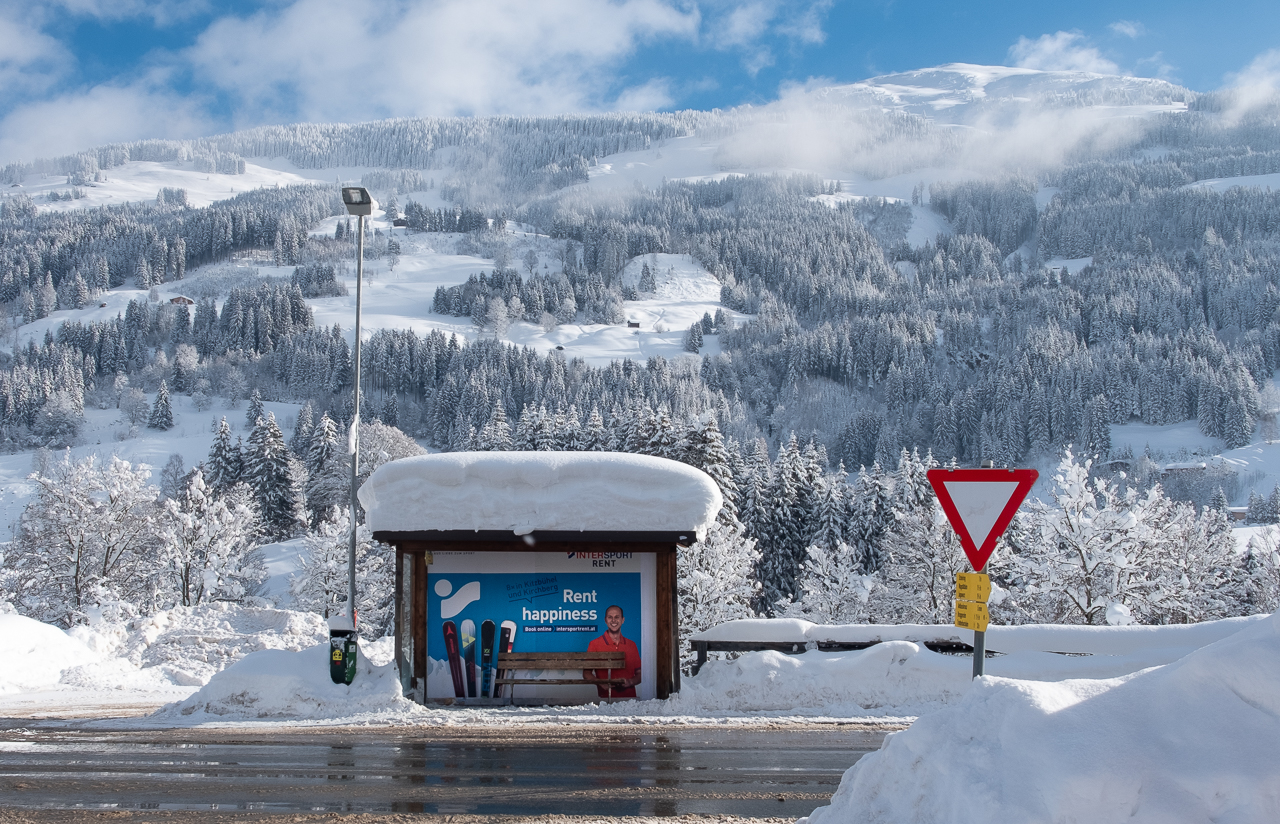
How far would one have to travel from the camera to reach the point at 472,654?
1098 centimetres

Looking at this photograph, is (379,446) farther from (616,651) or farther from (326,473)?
(616,651)

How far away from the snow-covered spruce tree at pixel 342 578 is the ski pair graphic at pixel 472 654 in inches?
1298

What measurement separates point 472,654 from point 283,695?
2431 millimetres

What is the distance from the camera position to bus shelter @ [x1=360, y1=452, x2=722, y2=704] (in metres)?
10.7

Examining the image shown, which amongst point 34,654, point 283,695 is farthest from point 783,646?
point 34,654

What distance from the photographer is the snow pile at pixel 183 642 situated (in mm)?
15500

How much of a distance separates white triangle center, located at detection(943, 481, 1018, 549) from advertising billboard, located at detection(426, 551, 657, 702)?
616cm

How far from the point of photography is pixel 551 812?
6.14 m

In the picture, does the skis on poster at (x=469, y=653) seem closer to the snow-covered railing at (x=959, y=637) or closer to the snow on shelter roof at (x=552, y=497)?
the snow on shelter roof at (x=552, y=497)

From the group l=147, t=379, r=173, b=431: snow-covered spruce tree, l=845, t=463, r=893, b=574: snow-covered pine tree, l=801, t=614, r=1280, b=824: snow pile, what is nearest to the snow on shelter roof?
l=801, t=614, r=1280, b=824: snow pile

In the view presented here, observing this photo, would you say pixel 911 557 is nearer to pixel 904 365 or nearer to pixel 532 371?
pixel 532 371

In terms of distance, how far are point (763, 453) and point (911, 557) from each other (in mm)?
15177

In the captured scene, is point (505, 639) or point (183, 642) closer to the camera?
point (505, 639)

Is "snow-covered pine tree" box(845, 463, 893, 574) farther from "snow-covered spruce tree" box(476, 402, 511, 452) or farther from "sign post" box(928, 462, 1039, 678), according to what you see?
"sign post" box(928, 462, 1039, 678)
